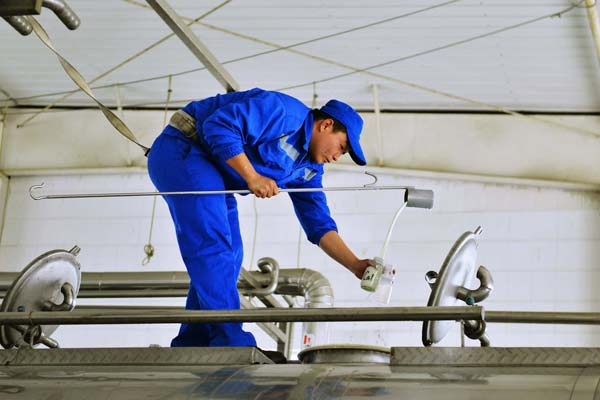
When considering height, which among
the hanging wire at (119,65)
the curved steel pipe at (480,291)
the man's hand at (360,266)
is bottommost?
the curved steel pipe at (480,291)

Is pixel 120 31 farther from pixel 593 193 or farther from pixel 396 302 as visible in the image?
pixel 593 193

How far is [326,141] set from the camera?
13.1ft

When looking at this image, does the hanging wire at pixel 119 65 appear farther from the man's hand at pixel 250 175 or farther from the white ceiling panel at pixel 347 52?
the man's hand at pixel 250 175

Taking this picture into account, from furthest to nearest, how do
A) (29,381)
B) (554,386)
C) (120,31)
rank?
(120,31), (29,381), (554,386)

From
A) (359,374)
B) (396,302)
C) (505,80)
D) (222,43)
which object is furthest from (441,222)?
(359,374)

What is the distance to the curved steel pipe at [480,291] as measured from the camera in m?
3.28

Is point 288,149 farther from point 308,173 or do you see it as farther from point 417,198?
point 417,198

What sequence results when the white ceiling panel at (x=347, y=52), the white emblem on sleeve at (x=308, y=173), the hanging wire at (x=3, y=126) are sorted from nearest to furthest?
the white emblem on sleeve at (x=308, y=173), the white ceiling panel at (x=347, y=52), the hanging wire at (x=3, y=126)

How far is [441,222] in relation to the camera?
887 centimetres

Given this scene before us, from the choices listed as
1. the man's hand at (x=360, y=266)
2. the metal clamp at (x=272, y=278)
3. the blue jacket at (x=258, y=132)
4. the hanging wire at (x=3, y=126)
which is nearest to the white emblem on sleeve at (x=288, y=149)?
the blue jacket at (x=258, y=132)

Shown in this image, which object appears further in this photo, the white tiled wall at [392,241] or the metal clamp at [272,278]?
the white tiled wall at [392,241]

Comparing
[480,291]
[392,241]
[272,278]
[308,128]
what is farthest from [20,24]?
[392,241]

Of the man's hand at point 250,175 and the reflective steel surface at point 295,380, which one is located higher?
the man's hand at point 250,175

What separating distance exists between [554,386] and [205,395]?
35.3 inches
